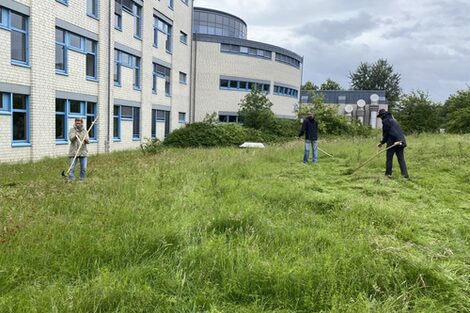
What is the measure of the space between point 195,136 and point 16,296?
23.9 meters

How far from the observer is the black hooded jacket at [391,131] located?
10562 millimetres

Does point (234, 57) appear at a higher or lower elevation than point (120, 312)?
higher

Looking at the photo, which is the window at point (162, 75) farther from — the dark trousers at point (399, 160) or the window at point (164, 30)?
the dark trousers at point (399, 160)

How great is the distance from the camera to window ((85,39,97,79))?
19.7 meters

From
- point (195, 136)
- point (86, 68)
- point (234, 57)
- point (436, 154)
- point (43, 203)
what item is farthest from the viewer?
point (234, 57)

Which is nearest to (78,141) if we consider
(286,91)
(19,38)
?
(19,38)

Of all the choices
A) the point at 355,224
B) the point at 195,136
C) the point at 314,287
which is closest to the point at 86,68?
the point at 195,136

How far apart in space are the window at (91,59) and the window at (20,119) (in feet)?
16.0

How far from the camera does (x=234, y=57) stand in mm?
37250

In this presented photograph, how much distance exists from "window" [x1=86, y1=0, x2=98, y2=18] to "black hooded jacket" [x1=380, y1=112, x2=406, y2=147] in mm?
15182

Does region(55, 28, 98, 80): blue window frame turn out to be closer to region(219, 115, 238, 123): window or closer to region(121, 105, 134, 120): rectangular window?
region(121, 105, 134, 120): rectangular window

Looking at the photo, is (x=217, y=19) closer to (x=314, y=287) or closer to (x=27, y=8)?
(x=27, y=8)

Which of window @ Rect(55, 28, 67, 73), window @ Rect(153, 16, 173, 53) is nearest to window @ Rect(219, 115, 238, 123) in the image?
window @ Rect(153, 16, 173, 53)

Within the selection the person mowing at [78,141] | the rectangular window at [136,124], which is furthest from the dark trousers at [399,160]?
the rectangular window at [136,124]
